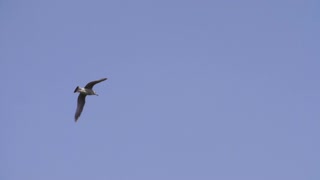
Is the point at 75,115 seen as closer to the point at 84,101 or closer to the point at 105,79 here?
the point at 84,101

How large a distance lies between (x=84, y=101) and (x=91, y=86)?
2.53 m

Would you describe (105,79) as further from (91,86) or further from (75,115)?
(75,115)

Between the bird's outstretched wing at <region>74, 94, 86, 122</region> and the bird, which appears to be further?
the bird's outstretched wing at <region>74, 94, 86, 122</region>

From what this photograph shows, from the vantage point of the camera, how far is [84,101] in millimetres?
48000

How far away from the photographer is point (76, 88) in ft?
148

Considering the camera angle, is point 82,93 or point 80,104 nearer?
point 82,93

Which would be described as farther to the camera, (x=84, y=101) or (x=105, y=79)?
(x=84, y=101)

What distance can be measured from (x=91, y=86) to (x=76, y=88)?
4.63ft

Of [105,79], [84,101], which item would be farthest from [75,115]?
[105,79]

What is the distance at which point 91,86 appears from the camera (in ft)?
151

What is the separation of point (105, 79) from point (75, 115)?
17.3 feet

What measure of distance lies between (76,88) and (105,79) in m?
2.64

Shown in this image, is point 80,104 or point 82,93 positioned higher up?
point 82,93

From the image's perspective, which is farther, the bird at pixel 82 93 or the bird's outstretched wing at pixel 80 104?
the bird's outstretched wing at pixel 80 104
